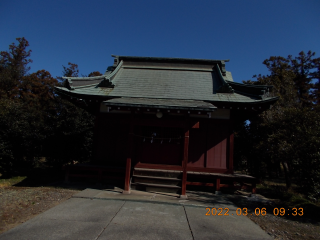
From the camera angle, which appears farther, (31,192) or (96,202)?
(31,192)

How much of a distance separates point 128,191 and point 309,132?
602 cm

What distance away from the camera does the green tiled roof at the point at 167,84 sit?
7727mm

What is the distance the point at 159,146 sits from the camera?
792cm

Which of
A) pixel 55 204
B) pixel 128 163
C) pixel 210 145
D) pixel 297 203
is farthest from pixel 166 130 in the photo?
pixel 297 203

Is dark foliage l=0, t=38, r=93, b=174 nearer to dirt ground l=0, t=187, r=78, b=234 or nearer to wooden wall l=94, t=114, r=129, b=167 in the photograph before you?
wooden wall l=94, t=114, r=129, b=167

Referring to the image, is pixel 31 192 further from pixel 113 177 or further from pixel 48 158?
pixel 48 158

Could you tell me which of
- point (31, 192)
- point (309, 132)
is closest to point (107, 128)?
point (31, 192)

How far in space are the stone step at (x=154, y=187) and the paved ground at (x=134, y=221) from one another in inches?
34.5

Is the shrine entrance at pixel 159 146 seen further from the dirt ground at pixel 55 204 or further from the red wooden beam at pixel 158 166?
the dirt ground at pixel 55 204

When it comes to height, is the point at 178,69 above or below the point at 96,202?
above

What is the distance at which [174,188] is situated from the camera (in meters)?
6.82

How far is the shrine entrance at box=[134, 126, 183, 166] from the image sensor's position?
7793 millimetres

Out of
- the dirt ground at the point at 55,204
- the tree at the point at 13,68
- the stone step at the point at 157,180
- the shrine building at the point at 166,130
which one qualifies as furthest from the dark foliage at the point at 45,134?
the tree at the point at 13,68

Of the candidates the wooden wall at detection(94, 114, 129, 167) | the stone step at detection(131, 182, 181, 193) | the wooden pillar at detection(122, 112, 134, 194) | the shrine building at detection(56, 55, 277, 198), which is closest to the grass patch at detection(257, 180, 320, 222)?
the shrine building at detection(56, 55, 277, 198)
